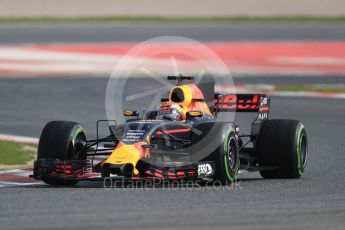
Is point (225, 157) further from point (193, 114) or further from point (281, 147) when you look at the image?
point (281, 147)

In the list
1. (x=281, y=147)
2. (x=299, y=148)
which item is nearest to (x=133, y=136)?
(x=281, y=147)

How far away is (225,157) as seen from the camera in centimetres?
1374

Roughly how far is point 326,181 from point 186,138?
2156 mm

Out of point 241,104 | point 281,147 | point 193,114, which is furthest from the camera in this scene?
point 241,104

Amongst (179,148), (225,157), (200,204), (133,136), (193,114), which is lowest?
(200,204)

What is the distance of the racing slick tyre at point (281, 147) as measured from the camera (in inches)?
588

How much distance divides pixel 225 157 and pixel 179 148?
2.37 feet

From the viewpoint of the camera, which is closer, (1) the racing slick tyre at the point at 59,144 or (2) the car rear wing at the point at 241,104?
(1) the racing slick tyre at the point at 59,144

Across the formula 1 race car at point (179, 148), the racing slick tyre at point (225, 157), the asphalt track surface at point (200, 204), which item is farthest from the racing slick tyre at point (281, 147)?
the racing slick tyre at point (225, 157)

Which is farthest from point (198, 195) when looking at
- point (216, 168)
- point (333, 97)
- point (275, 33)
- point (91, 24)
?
point (91, 24)

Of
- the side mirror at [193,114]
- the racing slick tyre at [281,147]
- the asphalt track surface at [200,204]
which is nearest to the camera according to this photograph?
the asphalt track surface at [200,204]

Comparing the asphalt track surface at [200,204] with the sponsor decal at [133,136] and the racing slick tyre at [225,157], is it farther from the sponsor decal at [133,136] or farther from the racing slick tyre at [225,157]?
the sponsor decal at [133,136]

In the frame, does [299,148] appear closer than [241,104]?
Yes

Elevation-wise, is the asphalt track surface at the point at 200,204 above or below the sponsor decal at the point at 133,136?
below
